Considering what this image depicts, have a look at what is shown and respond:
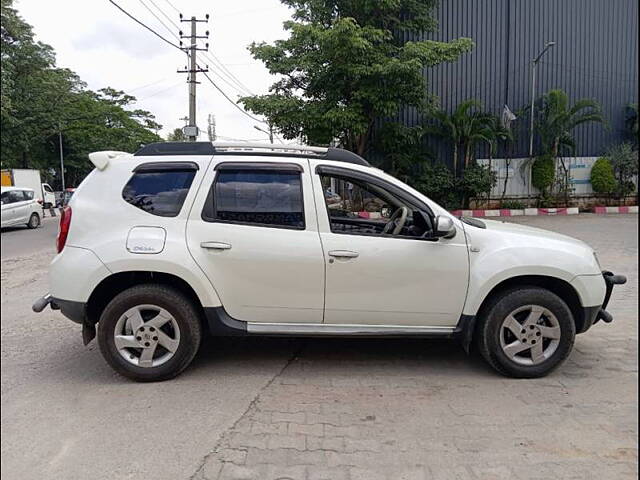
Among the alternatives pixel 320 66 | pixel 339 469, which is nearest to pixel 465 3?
pixel 320 66

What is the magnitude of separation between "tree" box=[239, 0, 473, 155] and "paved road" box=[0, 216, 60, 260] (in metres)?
7.50

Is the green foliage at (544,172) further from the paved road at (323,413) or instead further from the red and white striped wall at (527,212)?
the paved road at (323,413)

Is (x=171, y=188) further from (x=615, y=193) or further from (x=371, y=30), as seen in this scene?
(x=615, y=193)

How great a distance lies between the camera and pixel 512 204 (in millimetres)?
18797

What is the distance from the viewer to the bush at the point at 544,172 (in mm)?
18562

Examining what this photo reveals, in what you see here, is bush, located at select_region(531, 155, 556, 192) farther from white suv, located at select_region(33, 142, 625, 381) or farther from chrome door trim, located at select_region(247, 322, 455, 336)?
chrome door trim, located at select_region(247, 322, 455, 336)

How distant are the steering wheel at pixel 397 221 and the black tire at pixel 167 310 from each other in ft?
5.57

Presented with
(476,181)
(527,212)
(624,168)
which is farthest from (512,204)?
(624,168)

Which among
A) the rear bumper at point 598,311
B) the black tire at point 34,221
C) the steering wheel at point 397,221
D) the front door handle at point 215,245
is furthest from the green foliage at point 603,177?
the black tire at point 34,221

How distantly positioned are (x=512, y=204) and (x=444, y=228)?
16674 mm

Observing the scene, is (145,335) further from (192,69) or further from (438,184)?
(192,69)

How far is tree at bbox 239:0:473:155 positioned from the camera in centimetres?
1499

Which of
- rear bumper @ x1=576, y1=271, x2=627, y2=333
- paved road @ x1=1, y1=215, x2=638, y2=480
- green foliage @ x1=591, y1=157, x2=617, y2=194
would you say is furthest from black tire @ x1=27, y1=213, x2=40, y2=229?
green foliage @ x1=591, y1=157, x2=617, y2=194

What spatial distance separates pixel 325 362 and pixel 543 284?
6.20ft
